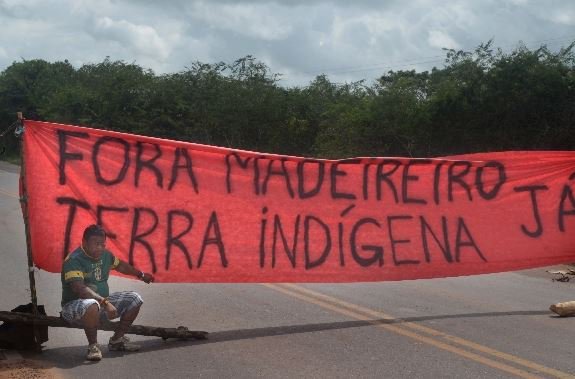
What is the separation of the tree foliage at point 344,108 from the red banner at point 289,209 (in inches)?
49.8

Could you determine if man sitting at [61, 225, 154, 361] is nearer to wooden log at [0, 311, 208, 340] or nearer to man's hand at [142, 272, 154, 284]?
wooden log at [0, 311, 208, 340]

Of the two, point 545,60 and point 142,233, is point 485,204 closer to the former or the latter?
point 142,233

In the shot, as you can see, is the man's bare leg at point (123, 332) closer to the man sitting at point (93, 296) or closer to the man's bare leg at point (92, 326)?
the man sitting at point (93, 296)

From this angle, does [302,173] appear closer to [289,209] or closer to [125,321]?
[289,209]

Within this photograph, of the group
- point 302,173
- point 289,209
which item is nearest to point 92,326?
point 289,209

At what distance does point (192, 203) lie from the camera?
7.22 metres

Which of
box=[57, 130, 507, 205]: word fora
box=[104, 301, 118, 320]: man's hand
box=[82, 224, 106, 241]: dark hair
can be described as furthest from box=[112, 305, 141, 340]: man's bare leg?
box=[57, 130, 507, 205]: word fora

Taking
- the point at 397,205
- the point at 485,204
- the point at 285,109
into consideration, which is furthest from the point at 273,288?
the point at 285,109

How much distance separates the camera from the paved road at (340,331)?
5.89 meters

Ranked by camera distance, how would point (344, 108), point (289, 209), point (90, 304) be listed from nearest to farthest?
point (90, 304)
point (289, 209)
point (344, 108)

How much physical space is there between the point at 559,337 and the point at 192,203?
341cm

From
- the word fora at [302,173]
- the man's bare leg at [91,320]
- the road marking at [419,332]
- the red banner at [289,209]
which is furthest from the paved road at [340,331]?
the word fora at [302,173]

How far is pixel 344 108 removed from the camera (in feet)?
107

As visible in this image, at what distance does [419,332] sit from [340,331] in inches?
27.3
